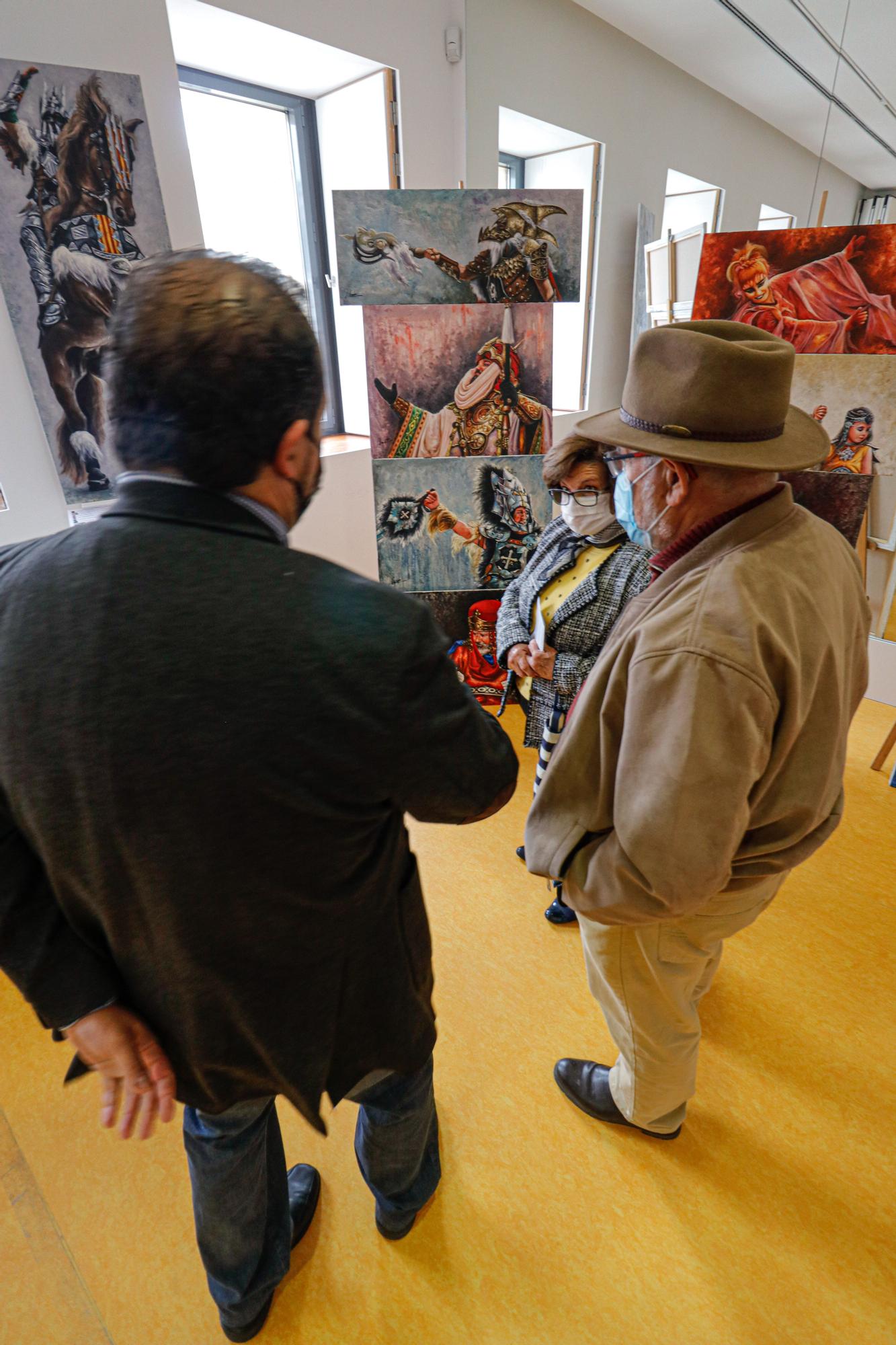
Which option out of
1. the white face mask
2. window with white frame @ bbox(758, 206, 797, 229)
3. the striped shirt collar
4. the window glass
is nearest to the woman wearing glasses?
the white face mask

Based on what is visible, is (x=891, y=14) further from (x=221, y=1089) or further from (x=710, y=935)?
(x=221, y=1089)

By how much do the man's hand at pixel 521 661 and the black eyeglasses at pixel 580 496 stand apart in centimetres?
48

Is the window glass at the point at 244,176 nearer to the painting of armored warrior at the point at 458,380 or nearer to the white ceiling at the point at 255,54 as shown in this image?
the white ceiling at the point at 255,54

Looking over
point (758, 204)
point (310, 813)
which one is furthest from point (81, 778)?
point (758, 204)

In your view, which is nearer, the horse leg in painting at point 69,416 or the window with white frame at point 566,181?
the horse leg in painting at point 69,416

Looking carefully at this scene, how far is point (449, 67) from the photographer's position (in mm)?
3127

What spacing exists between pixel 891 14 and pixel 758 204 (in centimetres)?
241

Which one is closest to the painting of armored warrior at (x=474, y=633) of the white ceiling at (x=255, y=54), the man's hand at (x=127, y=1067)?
the man's hand at (x=127, y=1067)

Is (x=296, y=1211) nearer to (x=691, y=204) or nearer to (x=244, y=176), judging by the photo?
(x=244, y=176)

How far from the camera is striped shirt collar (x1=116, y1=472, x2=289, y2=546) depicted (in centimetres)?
64

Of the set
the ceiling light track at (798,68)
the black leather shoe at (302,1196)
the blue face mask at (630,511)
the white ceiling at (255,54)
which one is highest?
the ceiling light track at (798,68)

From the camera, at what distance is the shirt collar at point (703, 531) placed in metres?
0.97

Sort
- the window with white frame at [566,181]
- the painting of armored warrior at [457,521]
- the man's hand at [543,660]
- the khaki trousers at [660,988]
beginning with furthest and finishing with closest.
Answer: the window with white frame at [566,181] < the painting of armored warrior at [457,521] < the man's hand at [543,660] < the khaki trousers at [660,988]

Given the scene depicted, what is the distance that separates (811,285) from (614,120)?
252 cm
